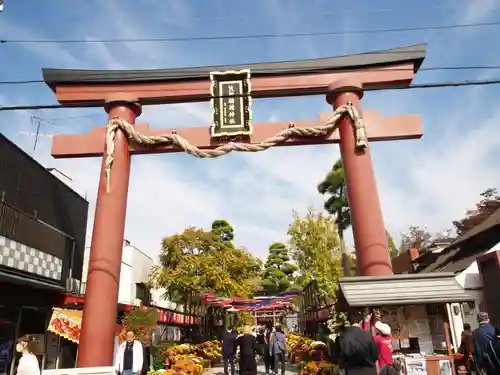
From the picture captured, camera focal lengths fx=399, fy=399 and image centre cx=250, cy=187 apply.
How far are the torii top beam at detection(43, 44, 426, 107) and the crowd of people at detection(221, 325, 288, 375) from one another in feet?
21.9

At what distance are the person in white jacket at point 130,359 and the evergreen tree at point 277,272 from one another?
42.2 m

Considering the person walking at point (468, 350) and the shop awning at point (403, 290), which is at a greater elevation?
the shop awning at point (403, 290)

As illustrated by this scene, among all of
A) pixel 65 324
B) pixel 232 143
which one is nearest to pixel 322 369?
pixel 232 143

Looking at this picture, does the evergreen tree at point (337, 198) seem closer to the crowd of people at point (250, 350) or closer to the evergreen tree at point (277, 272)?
the crowd of people at point (250, 350)

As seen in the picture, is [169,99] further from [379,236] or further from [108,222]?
[379,236]

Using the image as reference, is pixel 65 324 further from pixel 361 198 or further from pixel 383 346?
pixel 361 198

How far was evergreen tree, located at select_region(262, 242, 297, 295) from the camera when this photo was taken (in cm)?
5028

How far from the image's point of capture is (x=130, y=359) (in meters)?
7.51

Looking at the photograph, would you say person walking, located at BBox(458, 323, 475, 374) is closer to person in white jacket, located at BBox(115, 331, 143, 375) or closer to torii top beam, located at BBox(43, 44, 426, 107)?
torii top beam, located at BBox(43, 44, 426, 107)

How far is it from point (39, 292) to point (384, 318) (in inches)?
376

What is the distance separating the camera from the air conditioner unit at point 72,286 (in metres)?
13.1

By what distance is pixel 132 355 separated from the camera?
7.52 metres

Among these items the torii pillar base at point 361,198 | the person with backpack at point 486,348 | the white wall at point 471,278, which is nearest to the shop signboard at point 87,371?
the torii pillar base at point 361,198

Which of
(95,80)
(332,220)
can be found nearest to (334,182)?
(332,220)
